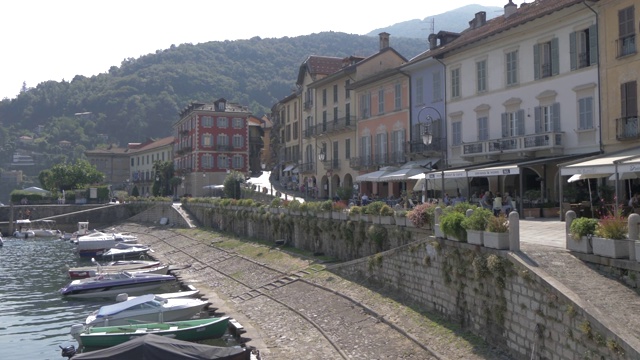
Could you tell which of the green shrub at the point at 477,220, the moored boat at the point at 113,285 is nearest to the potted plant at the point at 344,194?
the moored boat at the point at 113,285

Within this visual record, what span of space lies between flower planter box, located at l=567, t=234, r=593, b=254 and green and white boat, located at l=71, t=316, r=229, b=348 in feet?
41.6

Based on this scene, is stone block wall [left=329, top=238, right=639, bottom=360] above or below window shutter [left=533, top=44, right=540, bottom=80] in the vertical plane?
below

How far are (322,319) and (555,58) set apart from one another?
19.5 metres

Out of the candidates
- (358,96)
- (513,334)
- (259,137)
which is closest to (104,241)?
(358,96)

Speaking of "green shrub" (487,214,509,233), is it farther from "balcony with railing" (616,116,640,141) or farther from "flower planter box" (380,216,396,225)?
"balcony with railing" (616,116,640,141)

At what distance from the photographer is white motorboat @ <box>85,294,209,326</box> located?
944 inches

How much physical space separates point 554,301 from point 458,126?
27191mm

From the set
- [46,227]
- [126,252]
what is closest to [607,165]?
[126,252]

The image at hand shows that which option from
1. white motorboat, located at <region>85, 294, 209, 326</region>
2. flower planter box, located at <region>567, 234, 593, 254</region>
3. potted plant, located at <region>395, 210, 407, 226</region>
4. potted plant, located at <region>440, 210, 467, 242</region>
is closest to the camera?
flower planter box, located at <region>567, 234, 593, 254</region>

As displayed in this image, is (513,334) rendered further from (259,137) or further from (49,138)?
(49,138)

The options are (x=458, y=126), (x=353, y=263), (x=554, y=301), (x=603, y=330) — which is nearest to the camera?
(x=603, y=330)

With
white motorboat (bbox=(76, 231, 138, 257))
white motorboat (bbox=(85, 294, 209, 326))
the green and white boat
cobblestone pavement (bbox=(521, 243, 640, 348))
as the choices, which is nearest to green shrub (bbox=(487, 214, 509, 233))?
cobblestone pavement (bbox=(521, 243, 640, 348))

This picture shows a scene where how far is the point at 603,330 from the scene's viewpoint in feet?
36.8

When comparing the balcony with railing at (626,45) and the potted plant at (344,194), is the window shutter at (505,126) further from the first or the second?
the potted plant at (344,194)
